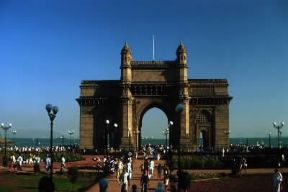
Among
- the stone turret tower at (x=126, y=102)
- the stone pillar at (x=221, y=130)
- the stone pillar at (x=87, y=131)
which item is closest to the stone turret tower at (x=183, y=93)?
the stone pillar at (x=221, y=130)

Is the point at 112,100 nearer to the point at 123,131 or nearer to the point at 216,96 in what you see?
the point at 123,131

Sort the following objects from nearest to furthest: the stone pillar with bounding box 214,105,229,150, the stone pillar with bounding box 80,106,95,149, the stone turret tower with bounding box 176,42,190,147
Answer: the stone turret tower with bounding box 176,42,190,147, the stone pillar with bounding box 214,105,229,150, the stone pillar with bounding box 80,106,95,149

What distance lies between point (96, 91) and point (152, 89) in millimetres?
7443

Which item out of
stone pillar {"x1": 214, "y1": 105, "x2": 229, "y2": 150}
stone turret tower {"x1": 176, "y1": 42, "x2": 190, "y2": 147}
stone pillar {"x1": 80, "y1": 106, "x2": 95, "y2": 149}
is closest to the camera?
stone turret tower {"x1": 176, "y1": 42, "x2": 190, "y2": 147}

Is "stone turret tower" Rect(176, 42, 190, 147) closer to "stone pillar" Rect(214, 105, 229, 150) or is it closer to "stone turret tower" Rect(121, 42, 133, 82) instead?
"stone pillar" Rect(214, 105, 229, 150)

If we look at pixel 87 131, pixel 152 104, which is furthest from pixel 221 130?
pixel 87 131

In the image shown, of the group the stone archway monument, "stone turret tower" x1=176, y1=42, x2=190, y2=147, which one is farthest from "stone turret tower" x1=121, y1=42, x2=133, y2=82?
"stone turret tower" x1=176, y1=42, x2=190, y2=147

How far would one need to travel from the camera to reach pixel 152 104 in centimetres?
7869

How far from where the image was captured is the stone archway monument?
7638 cm

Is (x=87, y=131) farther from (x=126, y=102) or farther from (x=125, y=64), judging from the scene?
(x=125, y=64)

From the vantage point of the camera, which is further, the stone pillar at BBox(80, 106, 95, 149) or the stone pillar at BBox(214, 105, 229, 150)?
the stone pillar at BBox(80, 106, 95, 149)

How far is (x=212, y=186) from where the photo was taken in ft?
103

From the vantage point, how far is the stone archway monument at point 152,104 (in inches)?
3007

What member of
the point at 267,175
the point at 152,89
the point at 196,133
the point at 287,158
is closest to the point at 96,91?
the point at 152,89
